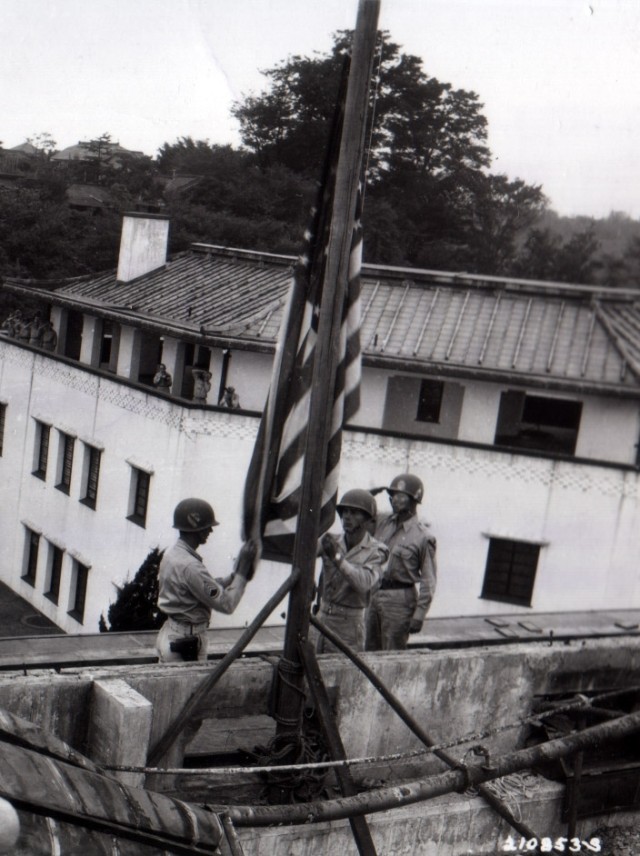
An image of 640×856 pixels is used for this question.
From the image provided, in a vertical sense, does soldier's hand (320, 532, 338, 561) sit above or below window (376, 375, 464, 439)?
above

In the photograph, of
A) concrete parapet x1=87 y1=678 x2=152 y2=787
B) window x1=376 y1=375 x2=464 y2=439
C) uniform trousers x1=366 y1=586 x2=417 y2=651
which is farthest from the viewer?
window x1=376 y1=375 x2=464 y2=439

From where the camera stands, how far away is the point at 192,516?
5.66 meters

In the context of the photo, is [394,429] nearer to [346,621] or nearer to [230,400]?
[230,400]

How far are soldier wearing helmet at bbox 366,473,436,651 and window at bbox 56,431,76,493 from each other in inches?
587

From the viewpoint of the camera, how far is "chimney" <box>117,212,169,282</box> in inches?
794

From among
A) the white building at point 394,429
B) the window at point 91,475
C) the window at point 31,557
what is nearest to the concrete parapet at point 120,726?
the white building at point 394,429

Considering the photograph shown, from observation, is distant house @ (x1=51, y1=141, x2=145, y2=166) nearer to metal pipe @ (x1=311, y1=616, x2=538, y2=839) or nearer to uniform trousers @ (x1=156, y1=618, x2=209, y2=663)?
uniform trousers @ (x1=156, y1=618, x2=209, y2=663)

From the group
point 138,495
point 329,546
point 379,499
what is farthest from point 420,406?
point 329,546

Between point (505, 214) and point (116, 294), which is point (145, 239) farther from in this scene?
point (505, 214)

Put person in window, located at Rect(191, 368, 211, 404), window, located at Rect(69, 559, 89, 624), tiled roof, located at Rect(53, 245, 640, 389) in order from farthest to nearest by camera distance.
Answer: window, located at Rect(69, 559, 89, 624)
person in window, located at Rect(191, 368, 211, 404)
tiled roof, located at Rect(53, 245, 640, 389)

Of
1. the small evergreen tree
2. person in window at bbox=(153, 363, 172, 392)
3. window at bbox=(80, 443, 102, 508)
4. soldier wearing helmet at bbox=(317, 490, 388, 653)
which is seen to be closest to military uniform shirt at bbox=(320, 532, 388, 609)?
soldier wearing helmet at bbox=(317, 490, 388, 653)

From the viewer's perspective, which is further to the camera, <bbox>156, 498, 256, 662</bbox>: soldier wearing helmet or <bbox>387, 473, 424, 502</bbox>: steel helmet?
<bbox>387, 473, 424, 502</bbox>: steel helmet

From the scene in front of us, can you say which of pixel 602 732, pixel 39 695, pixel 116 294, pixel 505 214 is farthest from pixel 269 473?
pixel 116 294

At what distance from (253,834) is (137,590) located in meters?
11.1
